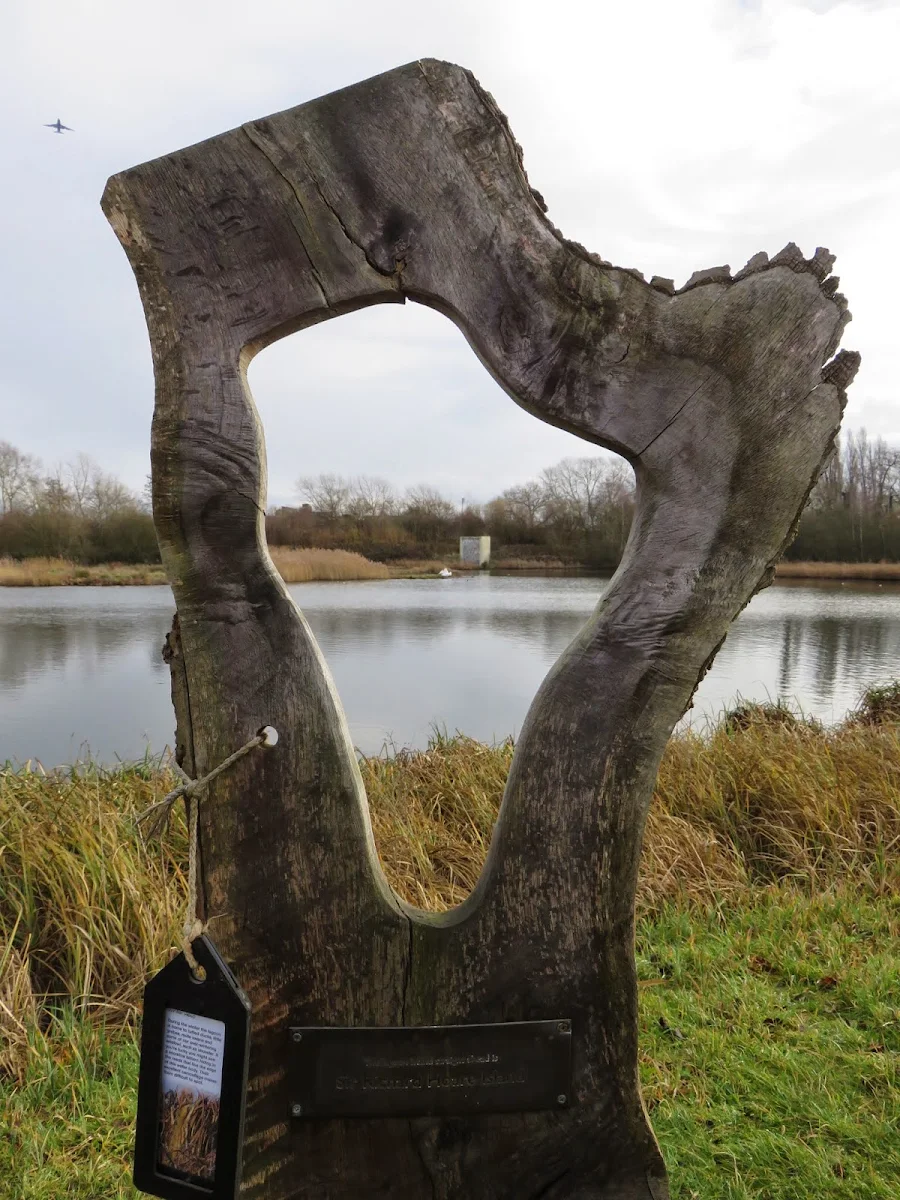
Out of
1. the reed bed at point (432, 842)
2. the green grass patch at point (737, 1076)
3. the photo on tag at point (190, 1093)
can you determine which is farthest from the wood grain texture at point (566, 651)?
the reed bed at point (432, 842)

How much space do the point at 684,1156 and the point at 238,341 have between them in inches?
85.8

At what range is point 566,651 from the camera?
145cm

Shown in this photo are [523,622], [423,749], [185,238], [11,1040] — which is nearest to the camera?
[185,238]

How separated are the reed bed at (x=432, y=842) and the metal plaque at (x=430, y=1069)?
4.92ft

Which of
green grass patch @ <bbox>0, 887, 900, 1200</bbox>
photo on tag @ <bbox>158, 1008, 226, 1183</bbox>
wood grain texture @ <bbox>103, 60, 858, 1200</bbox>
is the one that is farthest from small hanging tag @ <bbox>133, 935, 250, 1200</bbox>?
green grass patch @ <bbox>0, 887, 900, 1200</bbox>

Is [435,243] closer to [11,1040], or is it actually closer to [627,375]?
[627,375]

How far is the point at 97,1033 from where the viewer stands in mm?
2480

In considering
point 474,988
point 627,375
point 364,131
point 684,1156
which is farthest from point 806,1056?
point 364,131

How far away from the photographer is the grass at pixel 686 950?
2084 millimetres

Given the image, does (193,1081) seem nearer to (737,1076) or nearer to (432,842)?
(737,1076)

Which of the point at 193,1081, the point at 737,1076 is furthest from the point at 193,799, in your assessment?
the point at 737,1076

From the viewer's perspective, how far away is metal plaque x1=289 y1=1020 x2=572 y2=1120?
137 centimetres

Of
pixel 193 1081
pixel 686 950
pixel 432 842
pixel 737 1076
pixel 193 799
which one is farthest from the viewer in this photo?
pixel 432 842

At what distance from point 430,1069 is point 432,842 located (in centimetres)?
248
